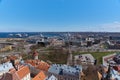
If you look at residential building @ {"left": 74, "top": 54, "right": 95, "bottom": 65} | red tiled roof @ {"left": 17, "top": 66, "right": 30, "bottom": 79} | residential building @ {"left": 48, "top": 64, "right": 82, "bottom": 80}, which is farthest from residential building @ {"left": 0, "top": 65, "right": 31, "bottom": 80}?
residential building @ {"left": 74, "top": 54, "right": 95, "bottom": 65}

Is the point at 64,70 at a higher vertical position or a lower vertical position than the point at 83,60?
higher

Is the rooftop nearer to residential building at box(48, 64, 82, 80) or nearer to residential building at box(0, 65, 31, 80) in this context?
residential building at box(48, 64, 82, 80)

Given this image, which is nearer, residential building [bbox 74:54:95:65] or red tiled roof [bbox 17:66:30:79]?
red tiled roof [bbox 17:66:30:79]

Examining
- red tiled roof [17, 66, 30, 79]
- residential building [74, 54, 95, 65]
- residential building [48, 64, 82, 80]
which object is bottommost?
residential building [74, 54, 95, 65]

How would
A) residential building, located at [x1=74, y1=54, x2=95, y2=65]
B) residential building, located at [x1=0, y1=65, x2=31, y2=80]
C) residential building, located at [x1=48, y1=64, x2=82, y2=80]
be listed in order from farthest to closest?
residential building, located at [x1=74, y1=54, x2=95, y2=65]
residential building, located at [x1=48, y1=64, x2=82, y2=80]
residential building, located at [x1=0, y1=65, x2=31, y2=80]

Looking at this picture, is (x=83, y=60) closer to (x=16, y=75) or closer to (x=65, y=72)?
(x=65, y=72)

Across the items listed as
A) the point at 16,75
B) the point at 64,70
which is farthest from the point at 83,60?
the point at 16,75

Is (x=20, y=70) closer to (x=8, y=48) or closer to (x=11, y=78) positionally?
(x=11, y=78)

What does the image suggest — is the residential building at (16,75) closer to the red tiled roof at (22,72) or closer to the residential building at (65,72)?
the red tiled roof at (22,72)

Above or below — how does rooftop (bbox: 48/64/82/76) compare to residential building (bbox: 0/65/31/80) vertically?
below

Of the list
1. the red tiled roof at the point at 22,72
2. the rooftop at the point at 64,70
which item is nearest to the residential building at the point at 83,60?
the rooftop at the point at 64,70

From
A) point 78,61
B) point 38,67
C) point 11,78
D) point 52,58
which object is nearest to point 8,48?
point 52,58
